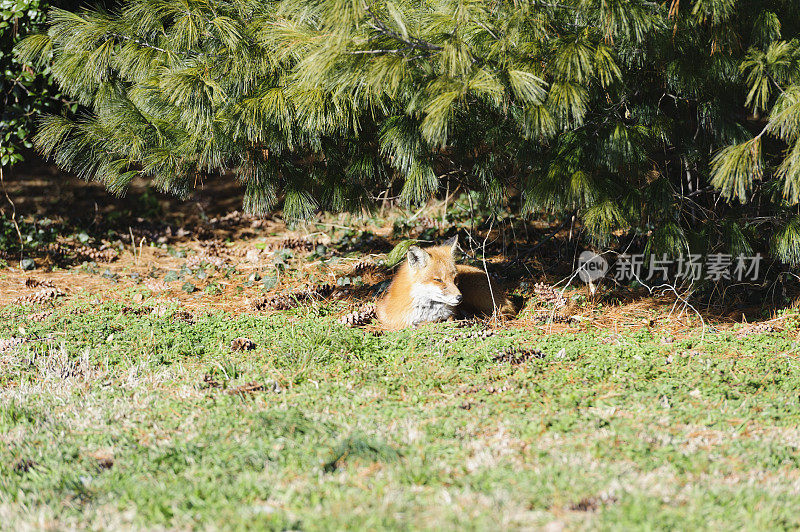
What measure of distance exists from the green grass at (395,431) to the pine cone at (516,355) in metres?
0.08

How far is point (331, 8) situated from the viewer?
15.1ft

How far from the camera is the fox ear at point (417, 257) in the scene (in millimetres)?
6508

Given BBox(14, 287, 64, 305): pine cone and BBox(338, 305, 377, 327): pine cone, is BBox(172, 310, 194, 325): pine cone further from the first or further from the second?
BBox(14, 287, 64, 305): pine cone

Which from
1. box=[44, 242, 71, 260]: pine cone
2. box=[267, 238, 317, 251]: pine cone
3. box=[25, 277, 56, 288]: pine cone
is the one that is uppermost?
box=[267, 238, 317, 251]: pine cone

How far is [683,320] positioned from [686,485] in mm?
3195

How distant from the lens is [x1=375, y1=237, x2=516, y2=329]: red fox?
6449mm

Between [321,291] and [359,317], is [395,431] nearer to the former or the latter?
[359,317]

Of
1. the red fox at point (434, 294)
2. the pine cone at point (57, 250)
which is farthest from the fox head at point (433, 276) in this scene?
the pine cone at point (57, 250)

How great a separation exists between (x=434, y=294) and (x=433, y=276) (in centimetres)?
19

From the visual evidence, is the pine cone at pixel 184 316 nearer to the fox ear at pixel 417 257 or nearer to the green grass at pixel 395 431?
the green grass at pixel 395 431

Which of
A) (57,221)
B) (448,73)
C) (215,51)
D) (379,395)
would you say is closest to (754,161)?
(448,73)

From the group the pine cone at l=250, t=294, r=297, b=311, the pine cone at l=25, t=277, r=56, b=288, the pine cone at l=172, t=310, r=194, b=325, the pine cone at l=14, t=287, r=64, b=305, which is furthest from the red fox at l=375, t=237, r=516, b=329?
the pine cone at l=25, t=277, r=56, b=288

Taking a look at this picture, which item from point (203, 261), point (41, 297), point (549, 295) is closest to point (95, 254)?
point (203, 261)

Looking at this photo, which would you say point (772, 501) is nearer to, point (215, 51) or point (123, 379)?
point (123, 379)
